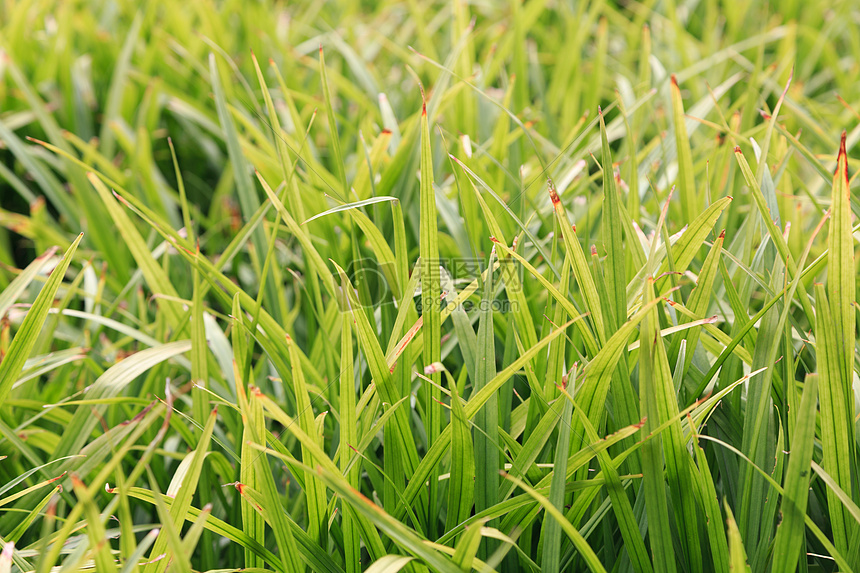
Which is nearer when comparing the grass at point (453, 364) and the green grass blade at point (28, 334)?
the grass at point (453, 364)

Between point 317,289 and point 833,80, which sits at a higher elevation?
point 833,80

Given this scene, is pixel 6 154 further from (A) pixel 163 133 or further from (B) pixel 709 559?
(B) pixel 709 559

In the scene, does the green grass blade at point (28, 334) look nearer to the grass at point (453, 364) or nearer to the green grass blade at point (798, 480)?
the grass at point (453, 364)

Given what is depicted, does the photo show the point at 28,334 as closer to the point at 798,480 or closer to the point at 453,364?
the point at 453,364

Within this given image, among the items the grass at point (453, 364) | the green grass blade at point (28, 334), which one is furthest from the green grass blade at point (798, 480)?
the green grass blade at point (28, 334)

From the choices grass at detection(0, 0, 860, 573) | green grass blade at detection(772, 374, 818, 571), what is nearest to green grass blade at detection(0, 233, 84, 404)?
grass at detection(0, 0, 860, 573)

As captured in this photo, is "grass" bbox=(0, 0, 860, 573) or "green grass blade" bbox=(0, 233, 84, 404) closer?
"grass" bbox=(0, 0, 860, 573)

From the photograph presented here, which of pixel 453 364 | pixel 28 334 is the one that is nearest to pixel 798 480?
pixel 453 364

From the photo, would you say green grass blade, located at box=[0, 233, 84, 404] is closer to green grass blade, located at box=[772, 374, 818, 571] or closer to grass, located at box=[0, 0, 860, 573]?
grass, located at box=[0, 0, 860, 573]

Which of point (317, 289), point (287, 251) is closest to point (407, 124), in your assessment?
point (287, 251)
